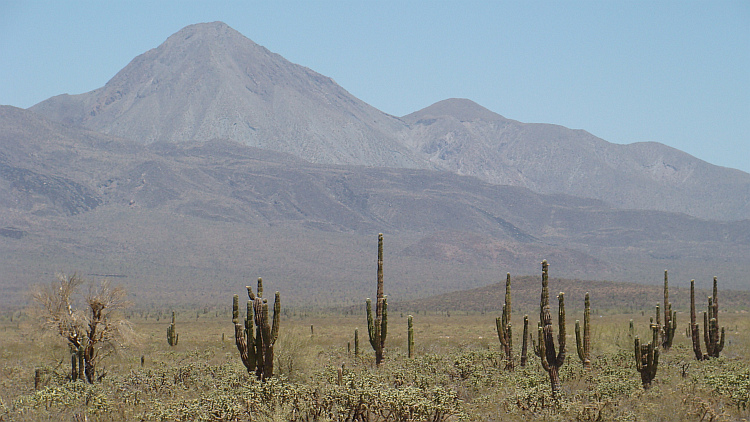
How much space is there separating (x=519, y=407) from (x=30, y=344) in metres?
26.5

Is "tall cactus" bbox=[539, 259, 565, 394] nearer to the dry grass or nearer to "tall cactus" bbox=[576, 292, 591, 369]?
the dry grass

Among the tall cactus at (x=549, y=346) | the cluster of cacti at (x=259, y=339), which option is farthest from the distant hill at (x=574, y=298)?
the cluster of cacti at (x=259, y=339)

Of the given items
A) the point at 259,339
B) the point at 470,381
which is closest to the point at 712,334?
the point at 470,381

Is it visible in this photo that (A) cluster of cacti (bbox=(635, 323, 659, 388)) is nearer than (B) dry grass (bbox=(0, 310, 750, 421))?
No

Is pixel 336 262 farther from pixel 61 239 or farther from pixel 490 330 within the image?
pixel 490 330

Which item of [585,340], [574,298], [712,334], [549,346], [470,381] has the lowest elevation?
[574,298]

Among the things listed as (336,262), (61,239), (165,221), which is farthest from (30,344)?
(165,221)

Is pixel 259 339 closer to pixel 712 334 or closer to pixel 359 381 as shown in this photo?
pixel 359 381

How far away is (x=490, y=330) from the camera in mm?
50250

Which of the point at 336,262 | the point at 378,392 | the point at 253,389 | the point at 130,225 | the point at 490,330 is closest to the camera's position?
the point at 378,392

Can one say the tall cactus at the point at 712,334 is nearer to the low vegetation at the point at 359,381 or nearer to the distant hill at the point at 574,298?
the low vegetation at the point at 359,381

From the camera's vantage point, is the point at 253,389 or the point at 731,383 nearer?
the point at 253,389

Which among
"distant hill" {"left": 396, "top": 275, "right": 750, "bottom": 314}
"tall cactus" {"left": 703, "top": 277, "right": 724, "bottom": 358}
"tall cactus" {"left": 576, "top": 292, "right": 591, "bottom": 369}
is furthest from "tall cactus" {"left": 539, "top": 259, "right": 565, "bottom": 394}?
"distant hill" {"left": 396, "top": 275, "right": 750, "bottom": 314}

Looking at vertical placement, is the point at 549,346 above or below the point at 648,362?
above
